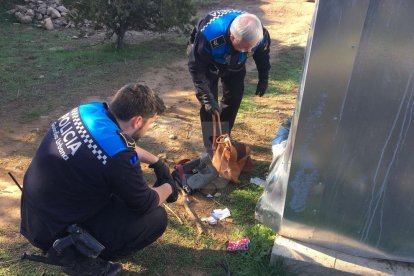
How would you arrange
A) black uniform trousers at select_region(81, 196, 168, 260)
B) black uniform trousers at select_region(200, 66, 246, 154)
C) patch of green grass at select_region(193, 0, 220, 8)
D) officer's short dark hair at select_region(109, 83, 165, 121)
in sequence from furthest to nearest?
patch of green grass at select_region(193, 0, 220, 8), black uniform trousers at select_region(200, 66, 246, 154), black uniform trousers at select_region(81, 196, 168, 260), officer's short dark hair at select_region(109, 83, 165, 121)

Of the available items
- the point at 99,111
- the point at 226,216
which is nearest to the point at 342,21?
the point at 99,111

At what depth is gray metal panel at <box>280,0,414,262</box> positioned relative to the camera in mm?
2119

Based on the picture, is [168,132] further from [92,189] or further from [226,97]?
[92,189]

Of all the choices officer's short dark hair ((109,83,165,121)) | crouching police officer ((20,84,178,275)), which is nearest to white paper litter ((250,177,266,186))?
crouching police officer ((20,84,178,275))

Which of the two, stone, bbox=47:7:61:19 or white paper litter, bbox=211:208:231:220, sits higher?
white paper litter, bbox=211:208:231:220

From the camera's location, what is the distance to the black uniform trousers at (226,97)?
13.4ft

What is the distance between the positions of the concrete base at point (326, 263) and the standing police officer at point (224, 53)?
1.56 metres

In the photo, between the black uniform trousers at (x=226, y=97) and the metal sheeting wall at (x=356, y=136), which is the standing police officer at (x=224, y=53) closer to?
the black uniform trousers at (x=226, y=97)

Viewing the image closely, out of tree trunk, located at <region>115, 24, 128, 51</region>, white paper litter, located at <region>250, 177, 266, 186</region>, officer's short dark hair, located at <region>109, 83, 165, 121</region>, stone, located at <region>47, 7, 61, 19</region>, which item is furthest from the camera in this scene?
stone, located at <region>47, 7, 61, 19</region>

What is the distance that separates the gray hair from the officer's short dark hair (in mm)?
1211

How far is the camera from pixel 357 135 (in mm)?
2396

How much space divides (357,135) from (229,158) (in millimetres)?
1553

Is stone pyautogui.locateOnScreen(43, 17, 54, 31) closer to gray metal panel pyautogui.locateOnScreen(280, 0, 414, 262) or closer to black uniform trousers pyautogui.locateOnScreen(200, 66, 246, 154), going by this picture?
black uniform trousers pyautogui.locateOnScreen(200, 66, 246, 154)

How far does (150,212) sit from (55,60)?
18.2ft
